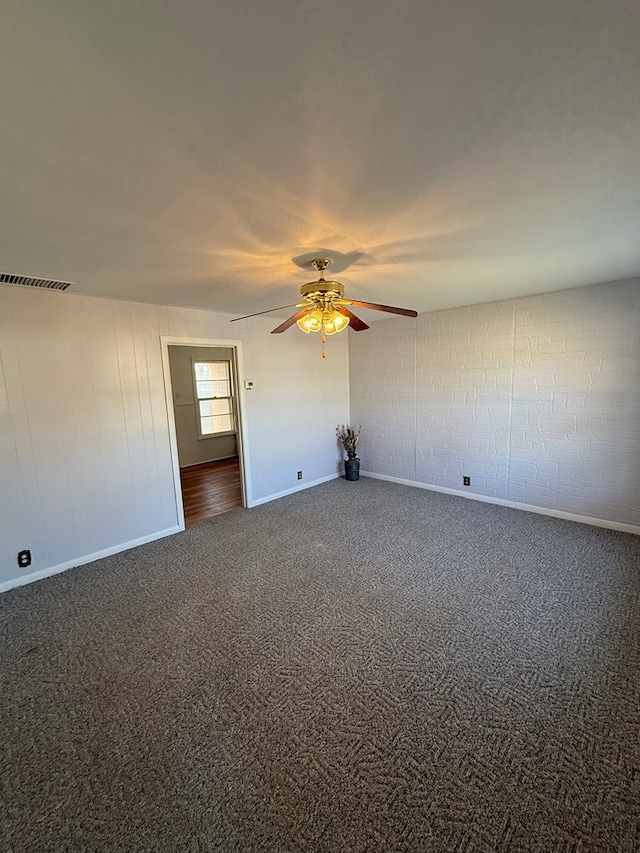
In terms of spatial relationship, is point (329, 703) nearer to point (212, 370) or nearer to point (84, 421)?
point (84, 421)

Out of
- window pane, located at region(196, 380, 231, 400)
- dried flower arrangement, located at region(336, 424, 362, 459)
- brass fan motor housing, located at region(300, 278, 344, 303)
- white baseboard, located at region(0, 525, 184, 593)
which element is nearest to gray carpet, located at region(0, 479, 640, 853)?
white baseboard, located at region(0, 525, 184, 593)

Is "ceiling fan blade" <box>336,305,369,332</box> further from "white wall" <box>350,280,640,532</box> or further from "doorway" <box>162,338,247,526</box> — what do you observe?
"doorway" <box>162,338,247,526</box>

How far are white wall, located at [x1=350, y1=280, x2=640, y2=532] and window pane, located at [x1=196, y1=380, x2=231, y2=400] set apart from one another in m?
3.07

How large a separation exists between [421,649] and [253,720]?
101 centimetres

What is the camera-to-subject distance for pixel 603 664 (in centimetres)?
194

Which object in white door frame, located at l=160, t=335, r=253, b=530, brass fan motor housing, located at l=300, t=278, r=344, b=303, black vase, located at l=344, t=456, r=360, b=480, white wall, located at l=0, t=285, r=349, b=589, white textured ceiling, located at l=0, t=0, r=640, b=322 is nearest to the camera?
white textured ceiling, located at l=0, t=0, r=640, b=322

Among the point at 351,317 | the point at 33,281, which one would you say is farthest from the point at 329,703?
the point at 33,281

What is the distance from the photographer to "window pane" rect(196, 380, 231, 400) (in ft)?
22.0

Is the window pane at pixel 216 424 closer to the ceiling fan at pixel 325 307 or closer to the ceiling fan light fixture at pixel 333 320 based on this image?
the ceiling fan at pixel 325 307

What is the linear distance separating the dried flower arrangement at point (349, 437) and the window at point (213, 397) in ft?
9.04

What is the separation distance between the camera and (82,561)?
317cm

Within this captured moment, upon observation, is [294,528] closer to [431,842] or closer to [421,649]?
[421,649]

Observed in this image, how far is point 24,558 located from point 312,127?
11.8 feet

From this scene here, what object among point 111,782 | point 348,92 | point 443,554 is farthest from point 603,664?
point 348,92
